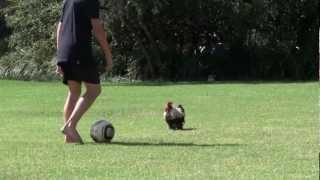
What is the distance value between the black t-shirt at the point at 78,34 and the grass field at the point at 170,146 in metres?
1.05

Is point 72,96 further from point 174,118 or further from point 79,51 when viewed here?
point 174,118

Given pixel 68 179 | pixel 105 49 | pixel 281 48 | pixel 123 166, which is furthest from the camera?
pixel 281 48

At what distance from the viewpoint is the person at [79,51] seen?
10.1 m

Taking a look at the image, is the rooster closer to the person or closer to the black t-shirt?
the person

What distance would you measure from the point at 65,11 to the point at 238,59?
2902 cm

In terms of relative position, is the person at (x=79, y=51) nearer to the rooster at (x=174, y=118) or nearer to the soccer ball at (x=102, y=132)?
the soccer ball at (x=102, y=132)

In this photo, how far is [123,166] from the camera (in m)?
8.19

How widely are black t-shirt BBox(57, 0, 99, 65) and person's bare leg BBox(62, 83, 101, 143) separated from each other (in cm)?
32

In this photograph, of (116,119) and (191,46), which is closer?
(116,119)

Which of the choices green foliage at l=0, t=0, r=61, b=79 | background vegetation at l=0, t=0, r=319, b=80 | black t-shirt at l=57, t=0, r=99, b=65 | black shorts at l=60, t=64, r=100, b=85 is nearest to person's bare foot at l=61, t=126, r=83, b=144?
black shorts at l=60, t=64, r=100, b=85

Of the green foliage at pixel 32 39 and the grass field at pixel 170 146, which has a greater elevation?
the green foliage at pixel 32 39

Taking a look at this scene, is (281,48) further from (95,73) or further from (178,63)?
(95,73)

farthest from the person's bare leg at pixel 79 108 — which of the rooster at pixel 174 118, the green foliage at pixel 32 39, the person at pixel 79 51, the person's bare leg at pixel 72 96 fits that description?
the green foliage at pixel 32 39

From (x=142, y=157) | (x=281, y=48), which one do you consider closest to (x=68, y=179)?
(x=142, y=157)
